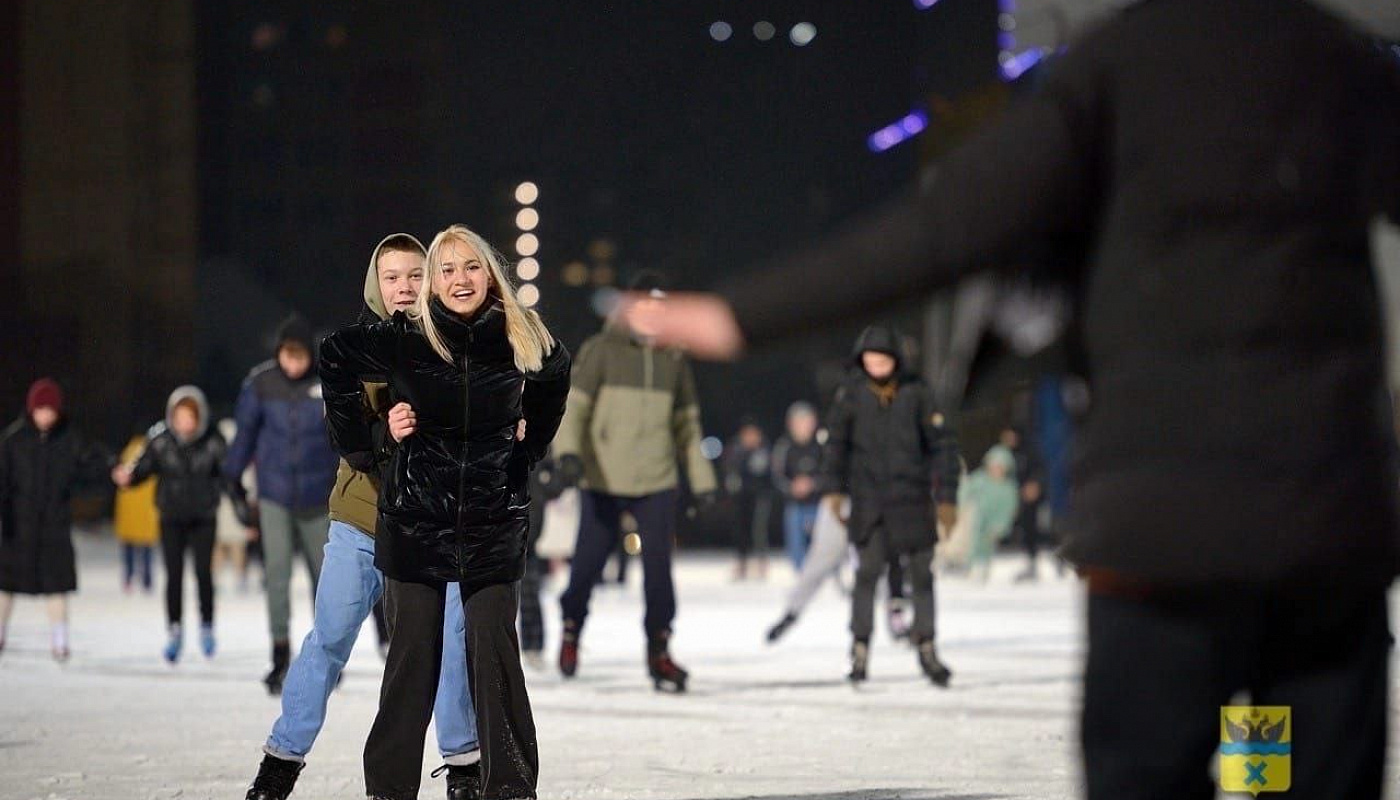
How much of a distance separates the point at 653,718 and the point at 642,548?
1454 mm

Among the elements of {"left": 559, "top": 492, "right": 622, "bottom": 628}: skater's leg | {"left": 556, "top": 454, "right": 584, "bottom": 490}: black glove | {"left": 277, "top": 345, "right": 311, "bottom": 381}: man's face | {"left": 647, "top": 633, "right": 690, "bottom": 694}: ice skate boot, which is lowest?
{"left": 647, "top": 633, "right": 690, "bottom": 694}: ice skate boot

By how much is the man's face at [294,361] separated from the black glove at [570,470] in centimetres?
130

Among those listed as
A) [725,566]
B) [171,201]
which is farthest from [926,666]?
[171,201]

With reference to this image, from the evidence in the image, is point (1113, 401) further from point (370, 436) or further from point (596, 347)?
Answer: point (596, 347)

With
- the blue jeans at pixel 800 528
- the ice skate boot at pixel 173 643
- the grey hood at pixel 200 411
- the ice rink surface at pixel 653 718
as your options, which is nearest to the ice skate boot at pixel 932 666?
the ice rink surface at pixel 653 718

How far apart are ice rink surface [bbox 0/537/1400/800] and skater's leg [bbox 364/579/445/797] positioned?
2.82 ft

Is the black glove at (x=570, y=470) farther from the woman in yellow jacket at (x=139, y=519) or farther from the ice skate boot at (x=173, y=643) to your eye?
the woman in yellow jacket at (x=139, y=519)

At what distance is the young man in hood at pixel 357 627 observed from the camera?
19.3 feet

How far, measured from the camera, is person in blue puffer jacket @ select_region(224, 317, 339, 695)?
9969 millimetres

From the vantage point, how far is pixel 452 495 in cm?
566

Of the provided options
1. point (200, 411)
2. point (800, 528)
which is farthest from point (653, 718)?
point (800, 528)

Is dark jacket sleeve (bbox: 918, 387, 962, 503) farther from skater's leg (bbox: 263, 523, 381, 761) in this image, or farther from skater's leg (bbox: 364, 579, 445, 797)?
skater's leg (bbox: 364, 579, 445, 797)

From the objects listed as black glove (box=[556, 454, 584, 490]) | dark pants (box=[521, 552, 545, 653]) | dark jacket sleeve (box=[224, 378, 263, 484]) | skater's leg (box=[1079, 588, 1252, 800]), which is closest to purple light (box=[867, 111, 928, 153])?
dark pants (box=[521, 552, 545, 653])

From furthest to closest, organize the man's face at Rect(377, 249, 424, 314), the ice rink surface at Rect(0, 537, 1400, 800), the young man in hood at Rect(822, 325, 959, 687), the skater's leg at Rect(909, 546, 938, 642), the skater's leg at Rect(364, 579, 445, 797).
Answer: the young man in hood at Rect(822, 325, 959, 687) < the skater's leg at Rect(909, 546, 938, 642) < the ice rink surface at Rect(0, 537, 1400, 800) < the man's face at Rect(377, 249, 424, 314) < the skater's leg at Rect(364, 579, 445, 797)
